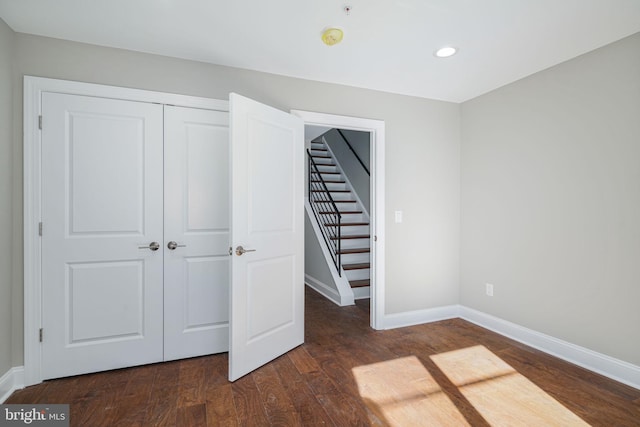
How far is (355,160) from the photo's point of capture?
588 cm

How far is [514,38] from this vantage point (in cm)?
229

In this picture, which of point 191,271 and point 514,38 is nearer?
point 514,38

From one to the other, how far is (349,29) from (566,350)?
9.84 feet

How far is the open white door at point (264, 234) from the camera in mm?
2330

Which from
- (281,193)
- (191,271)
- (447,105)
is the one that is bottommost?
(191,271)

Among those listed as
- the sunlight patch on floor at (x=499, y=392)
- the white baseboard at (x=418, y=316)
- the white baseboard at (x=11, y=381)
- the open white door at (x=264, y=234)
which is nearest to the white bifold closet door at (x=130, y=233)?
the white baseboard at (x=11, y=381)

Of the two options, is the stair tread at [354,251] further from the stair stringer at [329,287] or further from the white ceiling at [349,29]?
the white ceiling at [349,29]

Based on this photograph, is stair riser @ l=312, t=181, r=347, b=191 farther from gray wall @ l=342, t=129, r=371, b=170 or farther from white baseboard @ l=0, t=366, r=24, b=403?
white baseboard @ l=0, t=366, r=24, b=403

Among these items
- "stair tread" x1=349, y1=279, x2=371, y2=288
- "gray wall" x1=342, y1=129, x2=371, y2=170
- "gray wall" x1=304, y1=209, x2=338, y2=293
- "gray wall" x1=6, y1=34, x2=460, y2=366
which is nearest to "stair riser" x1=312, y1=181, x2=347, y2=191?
"gray wall" x1=342, y1=129, x2=371, y2=170

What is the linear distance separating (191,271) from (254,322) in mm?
669

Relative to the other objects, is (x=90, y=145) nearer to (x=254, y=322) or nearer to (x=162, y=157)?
(x=162, y=157)

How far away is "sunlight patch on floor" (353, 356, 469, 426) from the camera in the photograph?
1887 mm

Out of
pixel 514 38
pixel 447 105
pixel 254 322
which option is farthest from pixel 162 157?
pixel 447 105

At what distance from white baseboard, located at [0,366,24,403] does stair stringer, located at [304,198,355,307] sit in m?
3.00
